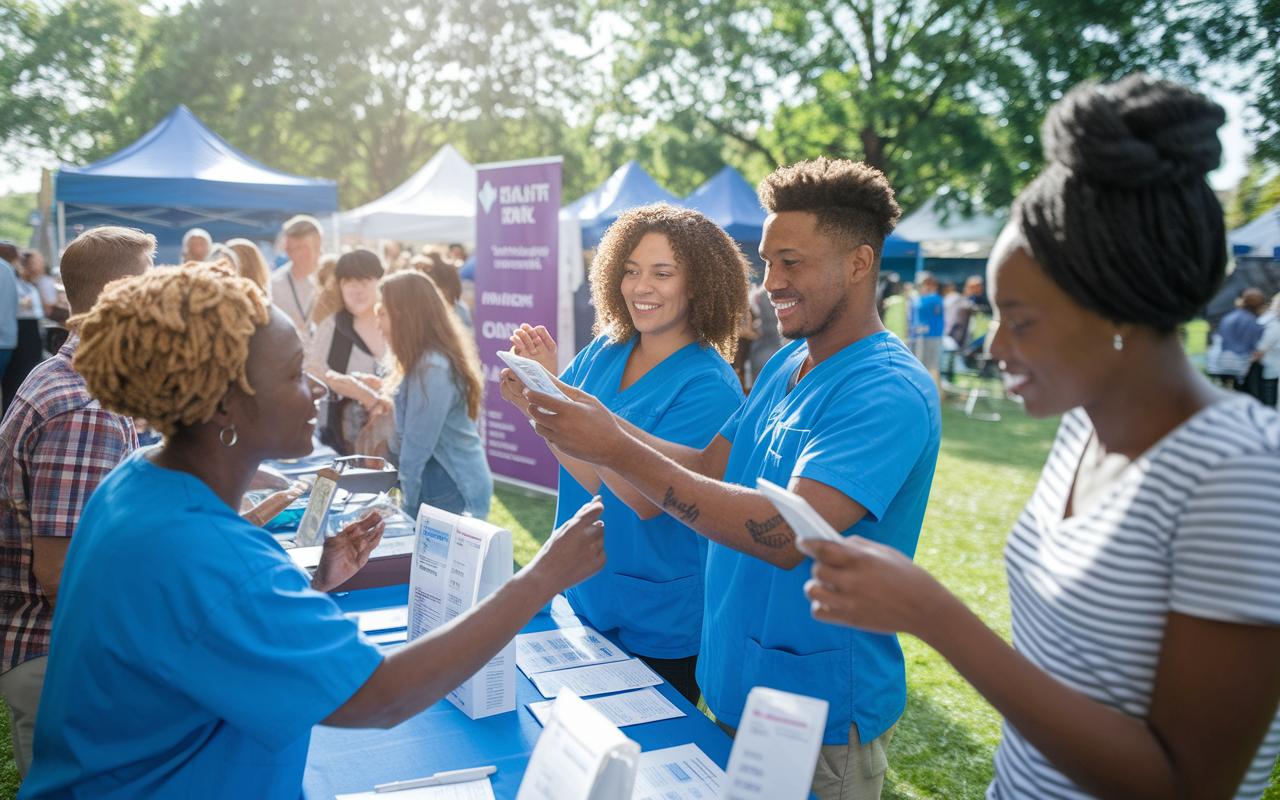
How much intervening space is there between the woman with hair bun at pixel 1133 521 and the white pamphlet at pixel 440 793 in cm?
83

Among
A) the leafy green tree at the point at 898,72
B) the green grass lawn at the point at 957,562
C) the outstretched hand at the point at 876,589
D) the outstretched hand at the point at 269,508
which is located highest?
the leafy green tree at the point at 898,72

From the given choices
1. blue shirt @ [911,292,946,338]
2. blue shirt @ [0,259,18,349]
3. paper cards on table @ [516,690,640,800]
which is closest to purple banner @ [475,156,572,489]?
blue shirt @ [0,259,18,349]

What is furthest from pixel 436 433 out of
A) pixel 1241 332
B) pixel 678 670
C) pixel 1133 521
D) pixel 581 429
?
pixel 1241 332

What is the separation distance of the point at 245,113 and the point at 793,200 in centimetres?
2689

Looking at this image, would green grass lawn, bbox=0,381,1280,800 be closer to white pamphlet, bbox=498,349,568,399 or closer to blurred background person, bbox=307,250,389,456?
blurred background person, bbox=307,250,389,456

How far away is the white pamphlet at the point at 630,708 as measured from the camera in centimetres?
173

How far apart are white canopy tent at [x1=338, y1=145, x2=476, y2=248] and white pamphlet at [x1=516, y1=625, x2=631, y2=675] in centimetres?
1010

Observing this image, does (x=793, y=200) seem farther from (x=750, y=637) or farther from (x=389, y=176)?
(x=389, y=176)

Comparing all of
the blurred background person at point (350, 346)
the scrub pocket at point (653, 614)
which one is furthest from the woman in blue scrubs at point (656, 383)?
the blurred background person at point (350, 346)

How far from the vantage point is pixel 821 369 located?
177 centimetres

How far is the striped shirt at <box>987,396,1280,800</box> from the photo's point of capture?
0.84 meters

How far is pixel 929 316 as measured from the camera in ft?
39.9

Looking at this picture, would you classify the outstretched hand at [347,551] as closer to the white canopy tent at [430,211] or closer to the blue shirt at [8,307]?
the blue shirt at [8,307]

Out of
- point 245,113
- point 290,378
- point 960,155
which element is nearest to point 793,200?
point 290,378
